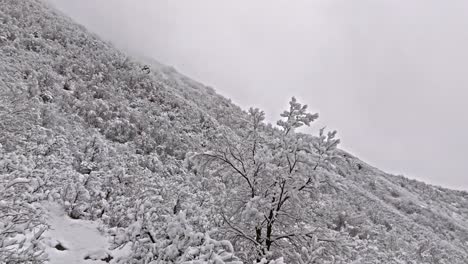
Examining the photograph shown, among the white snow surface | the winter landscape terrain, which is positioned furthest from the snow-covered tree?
the white snow surface

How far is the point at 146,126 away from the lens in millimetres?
16281

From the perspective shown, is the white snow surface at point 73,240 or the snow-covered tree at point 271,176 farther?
the white snow surface at point 73,240

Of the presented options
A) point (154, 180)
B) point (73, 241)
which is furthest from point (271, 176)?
point (154, 180)

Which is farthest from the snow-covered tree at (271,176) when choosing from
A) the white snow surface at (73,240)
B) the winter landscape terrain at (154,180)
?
the white snow surface at (73,240)

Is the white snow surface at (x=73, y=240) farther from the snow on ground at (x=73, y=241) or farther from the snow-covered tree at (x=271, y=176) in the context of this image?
the snow-covered tree at (x=271, y=176)

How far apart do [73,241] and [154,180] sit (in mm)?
4092

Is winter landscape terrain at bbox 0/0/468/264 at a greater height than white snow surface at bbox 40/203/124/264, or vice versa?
winter landscape terrain at bbox 0/0/468/264

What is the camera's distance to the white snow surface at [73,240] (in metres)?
6.90

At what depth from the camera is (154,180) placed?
11500 mm

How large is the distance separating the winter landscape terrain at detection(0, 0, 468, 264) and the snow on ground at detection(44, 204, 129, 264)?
0.10 feet

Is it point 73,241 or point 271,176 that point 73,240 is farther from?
point 271,176

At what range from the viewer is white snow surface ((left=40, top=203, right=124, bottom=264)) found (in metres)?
6.90

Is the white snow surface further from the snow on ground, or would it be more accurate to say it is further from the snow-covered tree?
the snow-covered tree

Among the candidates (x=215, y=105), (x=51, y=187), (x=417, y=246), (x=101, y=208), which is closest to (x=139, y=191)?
(x=101, y=208)
